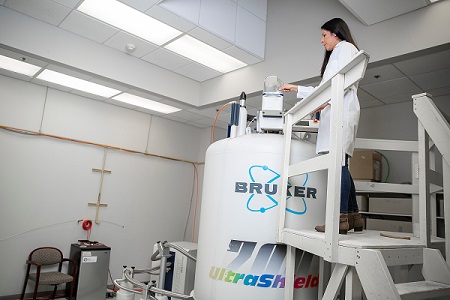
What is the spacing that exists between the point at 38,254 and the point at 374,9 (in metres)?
4.85

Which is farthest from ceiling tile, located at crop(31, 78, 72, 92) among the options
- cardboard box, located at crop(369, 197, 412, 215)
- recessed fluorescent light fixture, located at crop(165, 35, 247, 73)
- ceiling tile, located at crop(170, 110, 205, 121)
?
cardboard box, located at crop(369, 197, 412, 215)

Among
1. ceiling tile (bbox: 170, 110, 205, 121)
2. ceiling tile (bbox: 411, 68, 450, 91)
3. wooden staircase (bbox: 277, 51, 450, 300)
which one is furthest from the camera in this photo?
ceiling tile (bbox: 170, 110, 205, 121)

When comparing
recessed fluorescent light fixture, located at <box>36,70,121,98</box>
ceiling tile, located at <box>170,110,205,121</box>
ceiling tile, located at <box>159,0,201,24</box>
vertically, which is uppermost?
ceiling tile, located at <box>159,0,201,24</box>

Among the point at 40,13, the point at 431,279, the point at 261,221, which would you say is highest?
the point at 40,13

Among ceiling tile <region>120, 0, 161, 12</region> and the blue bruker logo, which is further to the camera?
ceiling tile <region>120, 0, 161, 12</region>

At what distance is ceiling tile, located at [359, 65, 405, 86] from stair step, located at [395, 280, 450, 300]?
2453 millimetres

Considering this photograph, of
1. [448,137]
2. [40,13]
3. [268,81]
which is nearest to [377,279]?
[448,137]

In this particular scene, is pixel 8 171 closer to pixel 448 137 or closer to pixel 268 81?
pixel 268 81

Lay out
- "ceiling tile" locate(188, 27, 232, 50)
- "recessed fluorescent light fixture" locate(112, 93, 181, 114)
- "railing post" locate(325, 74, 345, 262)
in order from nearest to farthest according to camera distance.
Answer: "railing post" locate(325, 74, 345, 262) < "ceiling tile" locate(188, 27, 232, 50) < "recessed fluorescent light fixture" locate(112, 93, 181, 114)

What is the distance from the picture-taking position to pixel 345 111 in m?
1.59

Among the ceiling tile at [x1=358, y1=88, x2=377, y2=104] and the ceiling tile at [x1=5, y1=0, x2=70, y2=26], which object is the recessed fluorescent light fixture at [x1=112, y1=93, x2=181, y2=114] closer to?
the ceiling tile at [x1=5, y1=0, x2=70, y2=26]

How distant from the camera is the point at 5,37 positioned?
3.26 metres

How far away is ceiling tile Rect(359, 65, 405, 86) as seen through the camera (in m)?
3.19

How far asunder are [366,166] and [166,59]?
113 inches
